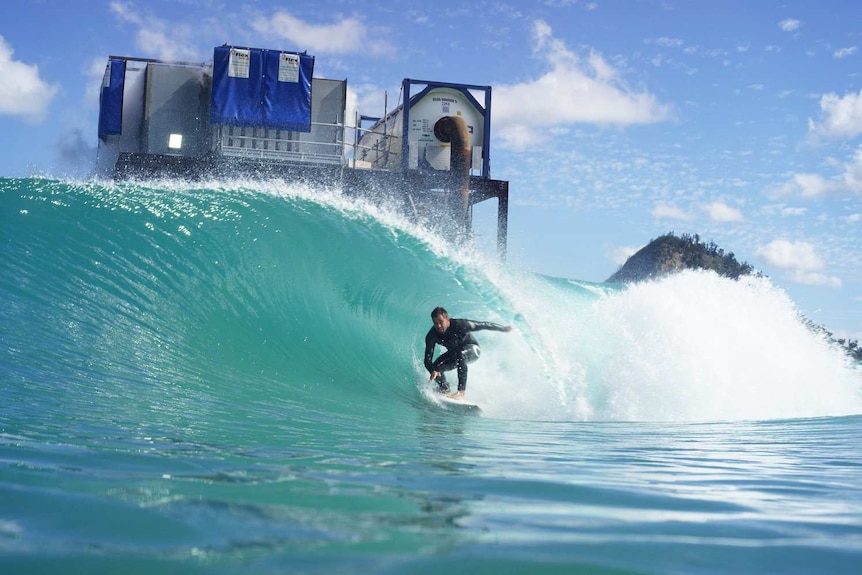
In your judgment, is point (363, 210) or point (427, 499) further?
point (363, 210)

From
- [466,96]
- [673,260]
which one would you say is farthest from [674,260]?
[466,96]

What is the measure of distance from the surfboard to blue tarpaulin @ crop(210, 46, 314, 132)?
18.8 m

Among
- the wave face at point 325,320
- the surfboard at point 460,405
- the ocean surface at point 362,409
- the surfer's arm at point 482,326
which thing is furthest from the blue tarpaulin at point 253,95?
the surfboard at point 460,405

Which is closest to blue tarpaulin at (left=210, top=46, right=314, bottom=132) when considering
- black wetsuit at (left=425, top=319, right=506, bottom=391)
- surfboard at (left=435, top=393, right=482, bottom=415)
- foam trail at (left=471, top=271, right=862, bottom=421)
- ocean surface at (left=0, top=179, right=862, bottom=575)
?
ocean surface at (left=0, top=179, right=862, bottom=575)

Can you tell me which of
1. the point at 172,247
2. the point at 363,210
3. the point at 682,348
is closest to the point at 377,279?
the point at 363,210

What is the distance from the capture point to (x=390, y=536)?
6.30 feet

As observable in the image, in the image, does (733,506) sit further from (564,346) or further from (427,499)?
(564,346)

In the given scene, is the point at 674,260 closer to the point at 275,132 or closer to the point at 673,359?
the point at 275,132

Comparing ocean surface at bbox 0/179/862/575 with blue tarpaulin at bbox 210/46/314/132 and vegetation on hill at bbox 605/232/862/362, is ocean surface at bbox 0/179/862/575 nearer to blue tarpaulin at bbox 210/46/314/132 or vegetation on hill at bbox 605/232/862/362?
blue tarpaulin at bbox 210/46/314/132

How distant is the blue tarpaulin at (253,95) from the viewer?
82.1ft

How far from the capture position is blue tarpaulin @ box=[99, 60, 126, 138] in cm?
2553

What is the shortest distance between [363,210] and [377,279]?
1762 mm

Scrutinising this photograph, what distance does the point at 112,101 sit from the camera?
84.0 feet

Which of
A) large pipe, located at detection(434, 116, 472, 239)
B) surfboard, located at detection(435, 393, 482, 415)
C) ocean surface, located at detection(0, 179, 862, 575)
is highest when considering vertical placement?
large pipe, located at detection(434, 116, 472, 239)
